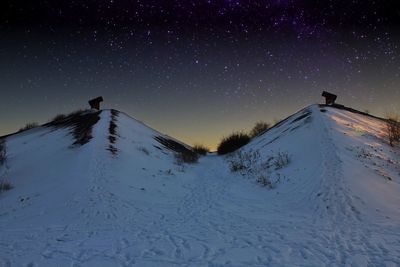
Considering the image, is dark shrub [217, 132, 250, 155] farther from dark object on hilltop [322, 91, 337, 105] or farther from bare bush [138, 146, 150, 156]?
bare bush [138, 146, 150, 156]

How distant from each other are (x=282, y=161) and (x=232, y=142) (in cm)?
2056

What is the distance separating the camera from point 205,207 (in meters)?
12.8

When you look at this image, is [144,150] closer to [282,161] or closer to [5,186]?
[5,186]

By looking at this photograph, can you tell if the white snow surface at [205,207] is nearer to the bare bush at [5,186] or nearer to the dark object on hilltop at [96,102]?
the bare bush at [5,186]

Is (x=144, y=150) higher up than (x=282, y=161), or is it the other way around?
(x=282, y=161)

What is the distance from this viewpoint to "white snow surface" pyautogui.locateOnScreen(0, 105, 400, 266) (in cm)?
778

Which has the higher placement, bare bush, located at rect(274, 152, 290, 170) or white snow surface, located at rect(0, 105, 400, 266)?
bare bush, located at rect(274, 152, 290, 170)

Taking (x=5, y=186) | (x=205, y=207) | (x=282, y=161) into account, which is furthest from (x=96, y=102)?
(x=205, y=207)

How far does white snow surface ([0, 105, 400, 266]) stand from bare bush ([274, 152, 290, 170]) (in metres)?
0.29

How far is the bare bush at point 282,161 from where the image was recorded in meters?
17.6

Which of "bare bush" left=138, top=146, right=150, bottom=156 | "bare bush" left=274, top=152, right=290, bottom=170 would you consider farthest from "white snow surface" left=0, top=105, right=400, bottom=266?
"bare bush" left=138, top=146, right=150, bottom=156

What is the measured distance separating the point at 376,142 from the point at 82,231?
1587cm

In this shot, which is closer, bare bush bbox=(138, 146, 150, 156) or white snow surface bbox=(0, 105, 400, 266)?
white snow surface bbox=(0, 105, 400, 266)

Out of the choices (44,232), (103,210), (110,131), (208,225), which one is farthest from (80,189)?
(110,131)
